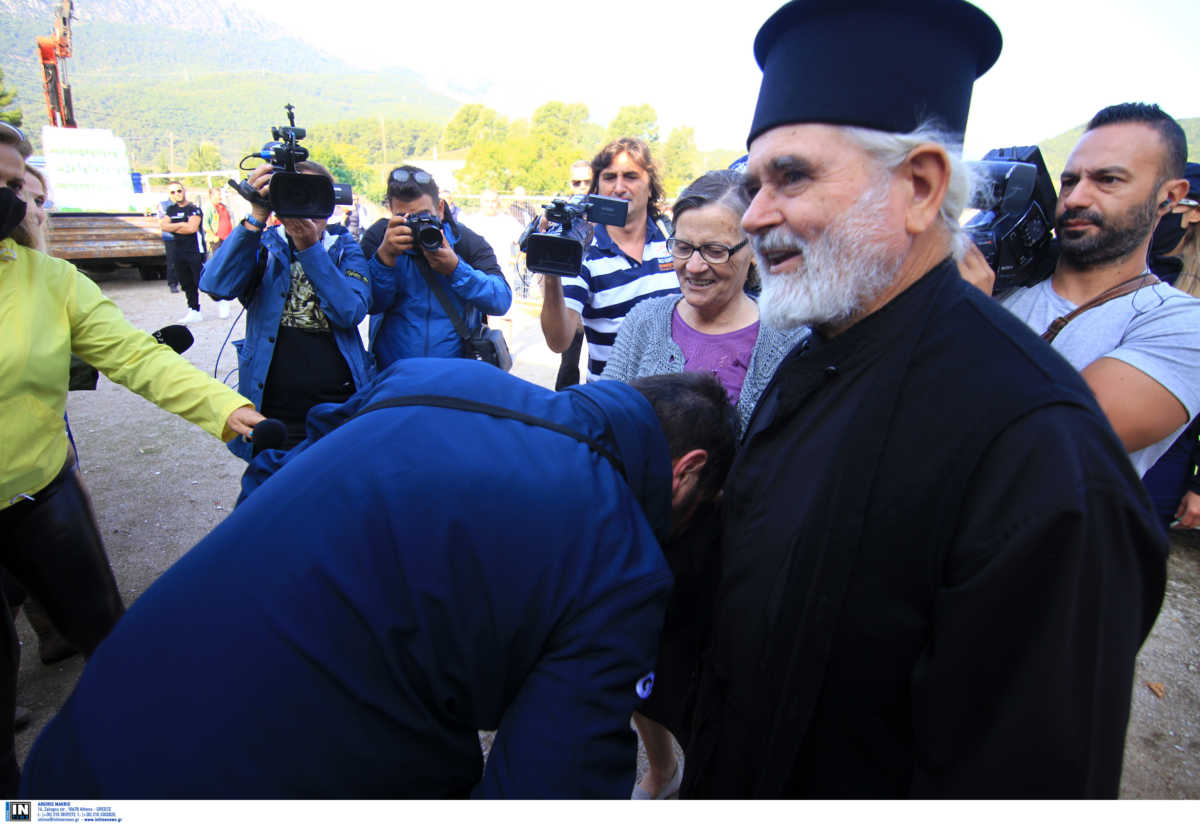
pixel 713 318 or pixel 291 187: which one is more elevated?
pixel 291 187

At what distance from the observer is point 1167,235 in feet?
9.82

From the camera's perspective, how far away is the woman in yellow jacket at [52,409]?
6.51 ft

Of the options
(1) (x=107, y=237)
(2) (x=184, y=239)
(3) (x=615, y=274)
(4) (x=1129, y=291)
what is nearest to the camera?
(4) (x=1129, y=291)

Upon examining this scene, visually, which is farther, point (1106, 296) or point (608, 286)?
point (608, 286)

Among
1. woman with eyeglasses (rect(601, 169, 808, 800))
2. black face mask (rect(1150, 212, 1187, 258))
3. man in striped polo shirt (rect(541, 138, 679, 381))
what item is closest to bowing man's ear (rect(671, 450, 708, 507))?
woman with eyeglasses (rect(601, 169, 808, 800))

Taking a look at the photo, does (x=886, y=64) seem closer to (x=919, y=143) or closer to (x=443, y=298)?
(x=919, y=143)

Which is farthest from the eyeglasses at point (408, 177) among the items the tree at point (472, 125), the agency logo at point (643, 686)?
the tree at point (472, 125)

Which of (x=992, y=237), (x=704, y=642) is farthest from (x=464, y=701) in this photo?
(x=992, y=237)

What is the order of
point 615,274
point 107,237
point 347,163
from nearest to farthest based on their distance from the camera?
point 615,274 < point 107,237 < point 347,163

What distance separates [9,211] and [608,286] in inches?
83.5

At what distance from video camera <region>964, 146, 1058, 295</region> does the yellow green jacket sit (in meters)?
2.48

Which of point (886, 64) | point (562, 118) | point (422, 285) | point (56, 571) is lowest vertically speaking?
point (56, 571)

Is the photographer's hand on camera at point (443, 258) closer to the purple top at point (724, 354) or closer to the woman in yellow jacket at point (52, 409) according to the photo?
the woman in yellow jacket at point (52, 409)
